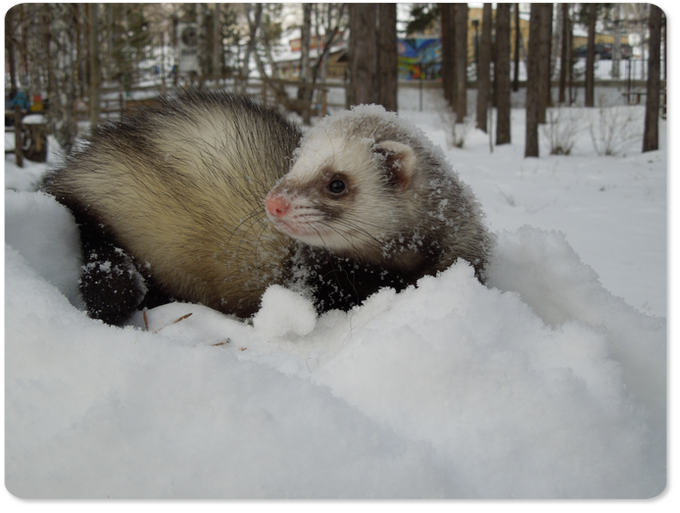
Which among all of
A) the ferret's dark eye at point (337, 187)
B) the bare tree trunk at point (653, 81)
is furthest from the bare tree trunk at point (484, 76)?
the ferret's dark eye at point (337, 187)

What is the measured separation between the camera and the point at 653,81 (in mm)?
6578

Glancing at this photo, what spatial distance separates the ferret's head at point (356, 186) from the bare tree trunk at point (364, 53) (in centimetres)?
278

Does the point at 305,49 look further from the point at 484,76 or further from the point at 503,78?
the point at 503,78

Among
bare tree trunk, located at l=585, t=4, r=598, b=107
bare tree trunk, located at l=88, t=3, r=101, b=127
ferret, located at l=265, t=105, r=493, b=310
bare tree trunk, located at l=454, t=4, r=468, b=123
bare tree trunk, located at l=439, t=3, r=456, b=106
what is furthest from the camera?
bare tree trunk, located at l=439, t=3, r=456, b=106

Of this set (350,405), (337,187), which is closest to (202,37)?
(337,187)

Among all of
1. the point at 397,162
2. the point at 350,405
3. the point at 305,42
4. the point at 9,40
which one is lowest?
the point at 350,405

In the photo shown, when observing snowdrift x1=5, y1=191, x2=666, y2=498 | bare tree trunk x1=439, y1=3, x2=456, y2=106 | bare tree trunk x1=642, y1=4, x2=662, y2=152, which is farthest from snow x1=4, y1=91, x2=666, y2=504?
bare tree trunk x1=439, y1=3, x2=456, y2=106

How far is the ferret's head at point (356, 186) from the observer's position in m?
1.24

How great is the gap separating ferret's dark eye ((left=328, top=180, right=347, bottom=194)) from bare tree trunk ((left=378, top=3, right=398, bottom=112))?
2834 mm

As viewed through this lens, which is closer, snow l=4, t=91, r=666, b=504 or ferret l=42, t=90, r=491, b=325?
snow l=4, t=91, r=666, b=504

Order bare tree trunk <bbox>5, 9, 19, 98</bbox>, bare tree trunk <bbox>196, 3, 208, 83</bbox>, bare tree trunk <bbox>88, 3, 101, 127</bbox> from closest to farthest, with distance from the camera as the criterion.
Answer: bare tree trunk <bbox>5, 9, 19, 98</bbox>
bare tree trunk <bbox>88, 3, 101, 127</bbox>
bare tree trunk <bbox>196, 3, 208, 83</bbox>

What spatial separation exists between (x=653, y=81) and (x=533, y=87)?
152 cm

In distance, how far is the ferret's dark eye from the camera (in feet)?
4.16

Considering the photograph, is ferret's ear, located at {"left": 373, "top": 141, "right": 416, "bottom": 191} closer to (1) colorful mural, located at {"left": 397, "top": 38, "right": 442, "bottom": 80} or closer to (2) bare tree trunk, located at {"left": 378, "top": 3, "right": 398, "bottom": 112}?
(2) bare tree trunk, located at {"left": 378, "top": 3, "right": 398, "bottom": 112}
